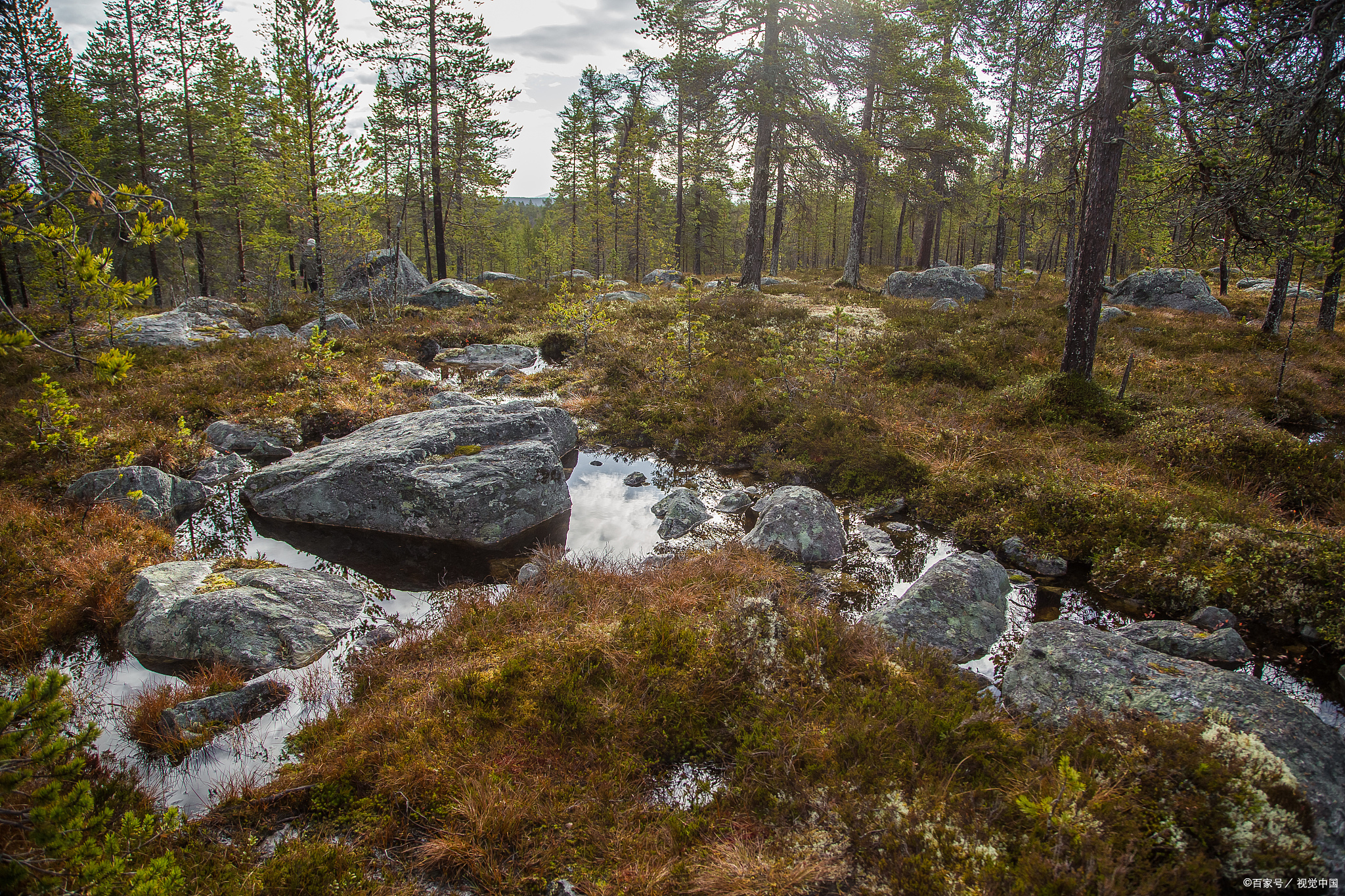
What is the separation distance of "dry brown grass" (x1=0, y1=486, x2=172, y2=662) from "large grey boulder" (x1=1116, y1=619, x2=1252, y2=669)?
10.3 metres

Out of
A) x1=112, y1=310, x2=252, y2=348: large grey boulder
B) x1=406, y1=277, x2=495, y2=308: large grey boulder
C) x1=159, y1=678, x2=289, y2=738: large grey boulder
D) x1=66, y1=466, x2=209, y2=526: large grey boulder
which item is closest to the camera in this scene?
x1=159, y1=678, x2=289, y2=738: large grey boulder

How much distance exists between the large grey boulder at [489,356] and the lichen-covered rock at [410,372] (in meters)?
1.50

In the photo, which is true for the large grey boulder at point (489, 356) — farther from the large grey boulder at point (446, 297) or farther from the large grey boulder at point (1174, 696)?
the large grey boulder at point (1174, 696)

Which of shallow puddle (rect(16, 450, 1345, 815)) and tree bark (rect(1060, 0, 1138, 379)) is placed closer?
shallow puddle (rect(16, 450, 1345, 815))

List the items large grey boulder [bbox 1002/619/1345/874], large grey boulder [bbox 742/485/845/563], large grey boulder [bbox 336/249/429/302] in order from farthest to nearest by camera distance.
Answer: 1. large grey boulder [bbox 336/249/429/302]
2. large grey boulder [bbox 742/485/845/563]
3. large grey boulder [bbox 1002/619/1345/874]

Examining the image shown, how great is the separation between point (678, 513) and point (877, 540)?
116 inches

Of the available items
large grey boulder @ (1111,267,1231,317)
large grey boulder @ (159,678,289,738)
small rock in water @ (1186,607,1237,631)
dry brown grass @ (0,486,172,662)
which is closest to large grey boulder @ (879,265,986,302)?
large grey boulder @ (1111,267,1231,317)

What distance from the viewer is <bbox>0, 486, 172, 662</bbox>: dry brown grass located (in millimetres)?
5383

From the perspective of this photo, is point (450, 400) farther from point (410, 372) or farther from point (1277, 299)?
point (1277, 299)

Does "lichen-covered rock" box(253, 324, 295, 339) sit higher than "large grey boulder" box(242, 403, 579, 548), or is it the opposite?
"lichen-covered rock" box(253, 324, 295, 339)

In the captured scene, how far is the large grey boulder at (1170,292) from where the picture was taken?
854 inches

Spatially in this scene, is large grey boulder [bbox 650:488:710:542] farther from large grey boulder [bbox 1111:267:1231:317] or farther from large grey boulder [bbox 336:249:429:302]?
large grey boulder [bbox 1111:267:1231:317]

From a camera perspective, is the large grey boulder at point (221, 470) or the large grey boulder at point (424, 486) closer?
the large grey boulder at point (424, 486)

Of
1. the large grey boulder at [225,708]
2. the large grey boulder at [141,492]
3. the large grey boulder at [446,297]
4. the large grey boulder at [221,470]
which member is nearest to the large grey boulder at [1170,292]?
the large grey boulder at [446,297]
